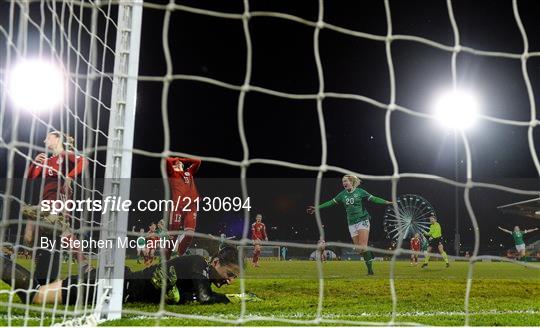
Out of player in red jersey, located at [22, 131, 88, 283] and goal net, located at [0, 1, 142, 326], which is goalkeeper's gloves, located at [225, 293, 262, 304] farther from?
player in red jersey, located at [22, 131, 88, 283]

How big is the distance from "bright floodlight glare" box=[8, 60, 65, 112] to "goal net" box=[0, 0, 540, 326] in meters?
0.04

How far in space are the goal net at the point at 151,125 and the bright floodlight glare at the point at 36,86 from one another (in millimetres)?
38

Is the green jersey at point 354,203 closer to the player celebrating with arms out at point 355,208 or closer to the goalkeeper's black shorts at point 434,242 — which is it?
the player celebrating with arms out at point 355,208

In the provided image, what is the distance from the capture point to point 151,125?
11.0 meters

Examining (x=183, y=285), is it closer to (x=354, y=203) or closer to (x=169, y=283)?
(x=169, y=283)

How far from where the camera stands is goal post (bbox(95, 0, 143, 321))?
3.17m

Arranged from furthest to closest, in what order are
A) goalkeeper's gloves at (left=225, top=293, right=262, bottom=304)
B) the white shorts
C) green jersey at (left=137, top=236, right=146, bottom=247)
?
green jersey at (left=137, top=236, right=146, bottom=247), the white shorts, goalkeeper's gloves at (left=225, top=293, right=262, bottom=304)

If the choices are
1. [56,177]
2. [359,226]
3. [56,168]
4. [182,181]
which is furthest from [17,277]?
[359,226]

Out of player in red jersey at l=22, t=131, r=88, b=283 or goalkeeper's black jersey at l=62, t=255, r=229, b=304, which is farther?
goalkeeper's black jersey at l=62, t=255, r=229, b=304

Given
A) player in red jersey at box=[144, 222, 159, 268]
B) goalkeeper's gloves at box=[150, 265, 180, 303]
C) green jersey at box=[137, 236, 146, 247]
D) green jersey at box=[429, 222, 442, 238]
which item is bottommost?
goalkeeper's gloves at box=[150, 265, 180, 303]

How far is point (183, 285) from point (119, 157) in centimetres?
109

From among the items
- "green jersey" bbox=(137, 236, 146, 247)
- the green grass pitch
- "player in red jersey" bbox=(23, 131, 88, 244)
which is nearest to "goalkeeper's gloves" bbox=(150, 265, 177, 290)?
the green grass pitch

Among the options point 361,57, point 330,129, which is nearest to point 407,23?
point 361,57

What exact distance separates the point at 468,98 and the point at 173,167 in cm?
1118
